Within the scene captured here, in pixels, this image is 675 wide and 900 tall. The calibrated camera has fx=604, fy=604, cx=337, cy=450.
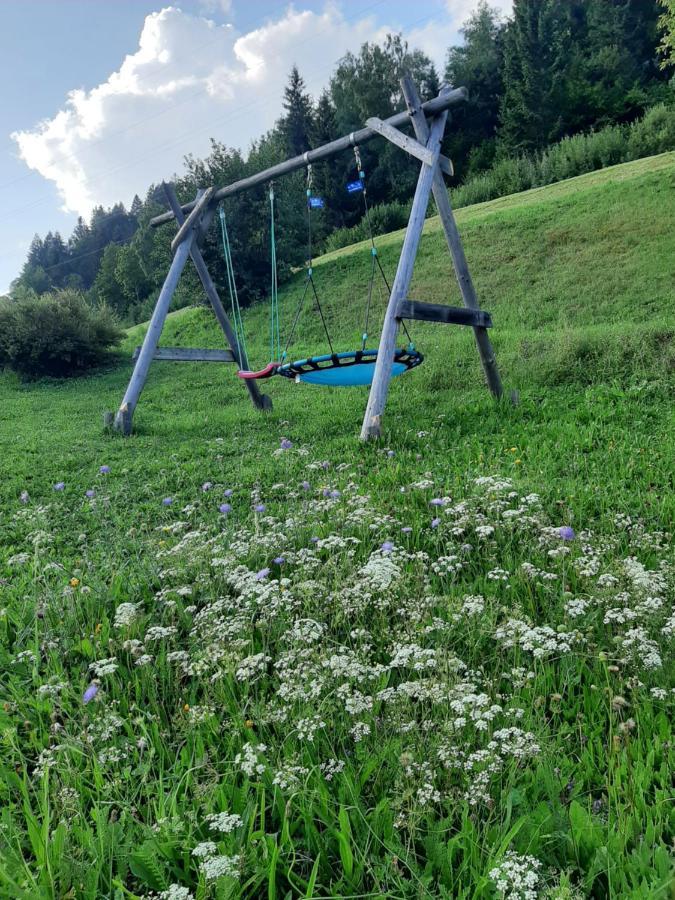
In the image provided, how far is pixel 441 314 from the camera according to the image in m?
6.04

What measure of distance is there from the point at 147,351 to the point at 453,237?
401 centimetres

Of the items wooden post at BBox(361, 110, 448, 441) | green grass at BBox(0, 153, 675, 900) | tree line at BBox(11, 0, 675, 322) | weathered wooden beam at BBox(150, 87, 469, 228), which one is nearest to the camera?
green grass at BBox(0, 153, 675, 900)

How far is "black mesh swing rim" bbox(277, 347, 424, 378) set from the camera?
18.3ft

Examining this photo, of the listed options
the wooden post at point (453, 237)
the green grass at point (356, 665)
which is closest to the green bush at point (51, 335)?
the green grass at point (356, 665)

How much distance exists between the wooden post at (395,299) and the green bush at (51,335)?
12.7 meters

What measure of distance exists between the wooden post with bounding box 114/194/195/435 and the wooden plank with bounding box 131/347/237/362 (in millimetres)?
90

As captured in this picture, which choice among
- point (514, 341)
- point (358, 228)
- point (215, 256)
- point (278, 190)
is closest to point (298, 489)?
point (514, 341)

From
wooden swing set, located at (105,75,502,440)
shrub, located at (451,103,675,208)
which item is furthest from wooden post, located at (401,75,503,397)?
shrub, located at (451,103,675,208)

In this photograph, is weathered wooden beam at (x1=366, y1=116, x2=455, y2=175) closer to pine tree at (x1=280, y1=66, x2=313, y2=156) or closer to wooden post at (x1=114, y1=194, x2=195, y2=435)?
wooden post at (x1=114, y1=194, x2=195, y2=435)

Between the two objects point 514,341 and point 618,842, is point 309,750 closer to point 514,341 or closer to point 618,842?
point 618,842

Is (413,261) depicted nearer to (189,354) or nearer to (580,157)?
(189,354)

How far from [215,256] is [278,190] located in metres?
4.33

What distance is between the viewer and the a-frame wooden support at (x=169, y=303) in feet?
25.1

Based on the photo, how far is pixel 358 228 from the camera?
26.4 metres
